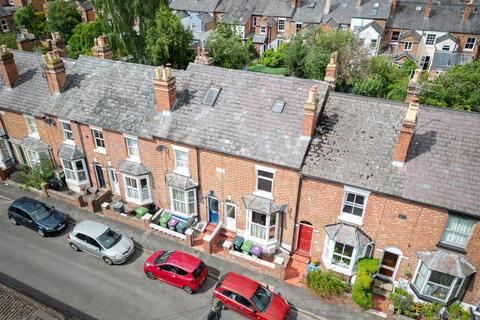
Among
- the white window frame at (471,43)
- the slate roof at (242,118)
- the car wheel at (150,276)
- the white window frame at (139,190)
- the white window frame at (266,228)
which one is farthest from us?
the white window frame at (471,43)

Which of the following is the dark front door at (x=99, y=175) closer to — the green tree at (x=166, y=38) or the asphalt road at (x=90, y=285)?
the asphalt road at (x=90, y=285)

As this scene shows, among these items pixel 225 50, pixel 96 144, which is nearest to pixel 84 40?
pixel 225 50

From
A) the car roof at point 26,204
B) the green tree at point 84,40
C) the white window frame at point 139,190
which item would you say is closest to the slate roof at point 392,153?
the white window frame at point 139,190

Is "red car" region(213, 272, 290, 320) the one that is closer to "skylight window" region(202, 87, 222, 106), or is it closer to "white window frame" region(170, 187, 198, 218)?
"white window frame" region(170, 187, 198, 218)

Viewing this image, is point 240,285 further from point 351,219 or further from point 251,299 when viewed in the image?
point 351,219

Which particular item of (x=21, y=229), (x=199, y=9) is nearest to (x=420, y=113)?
(x=21, y=229)

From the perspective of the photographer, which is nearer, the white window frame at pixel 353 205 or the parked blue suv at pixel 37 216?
the white window frame at pixel 353 205

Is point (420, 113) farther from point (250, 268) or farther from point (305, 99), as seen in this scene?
point (250, 268)
